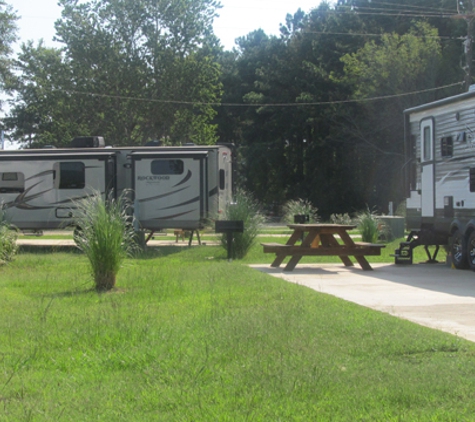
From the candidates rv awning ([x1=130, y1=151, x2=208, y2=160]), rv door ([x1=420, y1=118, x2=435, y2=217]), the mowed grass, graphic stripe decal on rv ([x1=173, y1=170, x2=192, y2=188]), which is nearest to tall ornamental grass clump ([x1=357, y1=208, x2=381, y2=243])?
rv door ([x1=420, y1=118, x2=435, y2=217])

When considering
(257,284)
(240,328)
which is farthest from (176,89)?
(240,328)

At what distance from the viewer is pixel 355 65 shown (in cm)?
4572

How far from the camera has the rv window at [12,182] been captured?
2097 cm

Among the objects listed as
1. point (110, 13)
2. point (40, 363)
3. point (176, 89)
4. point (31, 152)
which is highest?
point (110, 13)

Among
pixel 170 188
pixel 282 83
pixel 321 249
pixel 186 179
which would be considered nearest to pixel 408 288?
pixel 321 249

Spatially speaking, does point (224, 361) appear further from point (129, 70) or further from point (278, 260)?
point (129, 70)

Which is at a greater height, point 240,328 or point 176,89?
point 176,89

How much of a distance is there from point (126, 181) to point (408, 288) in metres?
11.1

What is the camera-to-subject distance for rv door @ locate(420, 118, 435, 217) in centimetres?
1588

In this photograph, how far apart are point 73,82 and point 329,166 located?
17959 millimetres

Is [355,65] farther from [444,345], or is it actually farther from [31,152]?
[444,345]

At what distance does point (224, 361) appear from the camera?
596cm

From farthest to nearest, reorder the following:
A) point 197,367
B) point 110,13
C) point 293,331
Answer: point 110,13 → point 293,331 → point 197,367

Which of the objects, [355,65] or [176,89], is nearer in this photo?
[176,89]
